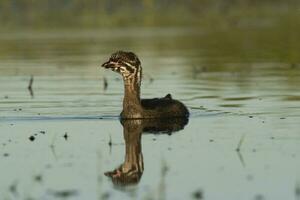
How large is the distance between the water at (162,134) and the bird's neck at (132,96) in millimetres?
379

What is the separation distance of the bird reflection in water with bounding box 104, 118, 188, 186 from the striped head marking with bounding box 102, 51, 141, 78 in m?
1.08

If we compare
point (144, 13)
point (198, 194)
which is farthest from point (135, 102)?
point (144, 13)

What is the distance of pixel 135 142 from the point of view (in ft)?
54.7

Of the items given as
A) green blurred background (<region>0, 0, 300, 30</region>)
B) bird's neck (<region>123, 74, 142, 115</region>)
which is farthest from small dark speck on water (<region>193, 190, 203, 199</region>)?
green blurred background (<region>0, 0, 300, 30</region>)

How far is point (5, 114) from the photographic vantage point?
67.5 feet

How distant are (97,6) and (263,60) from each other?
28.2 metres

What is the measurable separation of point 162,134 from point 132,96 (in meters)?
2.81

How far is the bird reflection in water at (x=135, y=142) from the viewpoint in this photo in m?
13.8

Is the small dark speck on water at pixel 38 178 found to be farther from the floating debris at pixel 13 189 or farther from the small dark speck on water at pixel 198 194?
the small dark speck on water at pixel 198 194

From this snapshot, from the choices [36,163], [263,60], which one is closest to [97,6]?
[263,60]

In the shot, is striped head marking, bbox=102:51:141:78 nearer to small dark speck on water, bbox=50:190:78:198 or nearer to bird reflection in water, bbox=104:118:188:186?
bird reflection in water, bbox=104:118:188:186

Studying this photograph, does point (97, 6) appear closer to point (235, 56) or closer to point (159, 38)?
point (159, 38)

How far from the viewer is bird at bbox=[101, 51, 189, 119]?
19.9 m

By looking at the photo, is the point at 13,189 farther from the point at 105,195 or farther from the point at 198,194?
the point at 198,194
